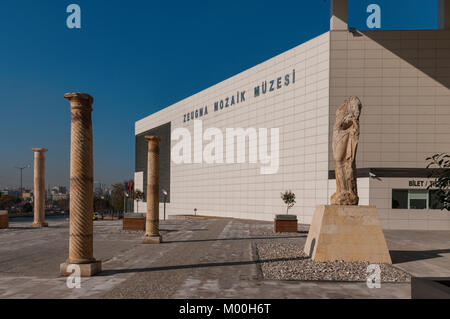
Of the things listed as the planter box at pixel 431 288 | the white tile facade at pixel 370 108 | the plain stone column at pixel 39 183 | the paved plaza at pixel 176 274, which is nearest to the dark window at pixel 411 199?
the white tile facade at pixel 370 108

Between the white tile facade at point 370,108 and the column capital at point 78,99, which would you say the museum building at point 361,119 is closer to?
the white tile facade at point 370,108

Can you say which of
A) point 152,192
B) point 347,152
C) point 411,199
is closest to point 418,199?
point 411,199

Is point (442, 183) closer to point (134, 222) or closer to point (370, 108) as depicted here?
point (134, 222)

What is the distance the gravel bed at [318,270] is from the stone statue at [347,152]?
8.93 ft

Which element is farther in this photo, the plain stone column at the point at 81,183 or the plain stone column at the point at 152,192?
the plain stone column at the point at 152,192

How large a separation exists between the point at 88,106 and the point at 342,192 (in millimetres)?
10316

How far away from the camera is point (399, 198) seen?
32125 mm

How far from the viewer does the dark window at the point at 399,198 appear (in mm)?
32094

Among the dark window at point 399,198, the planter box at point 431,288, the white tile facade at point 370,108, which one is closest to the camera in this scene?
the planter box at point 431,288

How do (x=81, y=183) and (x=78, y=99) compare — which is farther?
(x=78, y=99)

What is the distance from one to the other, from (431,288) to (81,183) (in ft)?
32.3

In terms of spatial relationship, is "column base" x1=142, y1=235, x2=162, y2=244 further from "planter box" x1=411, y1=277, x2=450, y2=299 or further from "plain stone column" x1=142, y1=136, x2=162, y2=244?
"planter box" x1=411, y1=277, x2=450, y2=299

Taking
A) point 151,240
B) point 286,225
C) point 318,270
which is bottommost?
point 286,225

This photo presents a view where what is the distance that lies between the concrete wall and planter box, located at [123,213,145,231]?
19.2m
